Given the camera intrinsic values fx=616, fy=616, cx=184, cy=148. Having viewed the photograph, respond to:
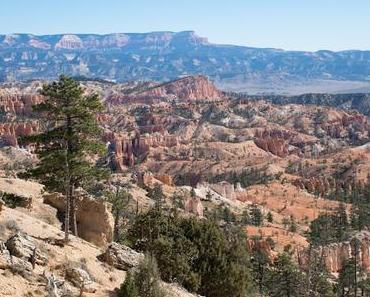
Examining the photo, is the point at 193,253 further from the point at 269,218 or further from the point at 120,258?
the point at 269,218

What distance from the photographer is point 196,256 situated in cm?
3788

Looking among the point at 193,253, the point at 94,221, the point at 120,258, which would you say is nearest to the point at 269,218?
the point at 94,221

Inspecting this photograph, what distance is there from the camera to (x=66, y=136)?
32.5m

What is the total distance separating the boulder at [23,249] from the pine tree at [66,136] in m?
4.69

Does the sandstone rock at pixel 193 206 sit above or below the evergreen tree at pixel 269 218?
above

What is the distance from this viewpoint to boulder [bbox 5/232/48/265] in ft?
84.3

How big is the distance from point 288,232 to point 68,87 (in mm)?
82797

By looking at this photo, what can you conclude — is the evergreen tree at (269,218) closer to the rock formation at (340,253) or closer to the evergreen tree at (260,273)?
the rock formation at (340,253)

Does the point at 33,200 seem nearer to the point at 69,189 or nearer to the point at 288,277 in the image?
the point at 69,189

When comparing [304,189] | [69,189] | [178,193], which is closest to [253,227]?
[178,193]

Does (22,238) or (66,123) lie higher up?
(66,123)

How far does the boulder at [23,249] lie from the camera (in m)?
25.7

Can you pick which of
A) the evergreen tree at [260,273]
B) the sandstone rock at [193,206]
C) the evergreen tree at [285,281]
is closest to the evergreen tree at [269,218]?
the sandstone rock at [193,206]

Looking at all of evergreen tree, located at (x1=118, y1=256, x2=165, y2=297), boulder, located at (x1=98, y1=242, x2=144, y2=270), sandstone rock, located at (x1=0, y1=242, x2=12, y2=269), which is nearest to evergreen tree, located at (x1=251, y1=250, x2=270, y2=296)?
boulder, located at (x1=98, y1=242, x2=144, y2=270)
